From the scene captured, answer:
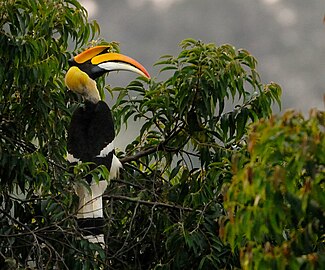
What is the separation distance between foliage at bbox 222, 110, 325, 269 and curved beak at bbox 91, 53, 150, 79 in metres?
2.76

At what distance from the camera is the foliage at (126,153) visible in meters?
5.50

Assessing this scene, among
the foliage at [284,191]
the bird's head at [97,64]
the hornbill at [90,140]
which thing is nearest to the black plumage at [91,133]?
the hornbill at [90,140]

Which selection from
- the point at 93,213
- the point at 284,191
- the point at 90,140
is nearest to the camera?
the point at 284,191

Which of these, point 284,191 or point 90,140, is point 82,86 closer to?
point 90,140

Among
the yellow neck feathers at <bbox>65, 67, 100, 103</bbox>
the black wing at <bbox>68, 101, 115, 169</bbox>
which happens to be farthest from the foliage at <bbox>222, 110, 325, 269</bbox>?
the yellow neck feathers at <bbox>65, 67, 100, 103</bbox>

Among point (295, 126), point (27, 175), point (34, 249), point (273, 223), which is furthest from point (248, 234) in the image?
point (27, 175)

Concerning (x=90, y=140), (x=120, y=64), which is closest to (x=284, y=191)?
(x=90, y=140)

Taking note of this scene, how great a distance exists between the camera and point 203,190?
18.7ft

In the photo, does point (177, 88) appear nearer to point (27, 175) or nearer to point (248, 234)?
point (27, 175)

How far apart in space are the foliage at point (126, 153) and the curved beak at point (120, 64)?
6.3 inches

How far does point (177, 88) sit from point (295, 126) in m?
2.74

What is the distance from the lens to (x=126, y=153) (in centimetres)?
675

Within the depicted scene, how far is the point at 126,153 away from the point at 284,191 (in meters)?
3.49

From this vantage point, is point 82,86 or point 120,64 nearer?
point 82,86
